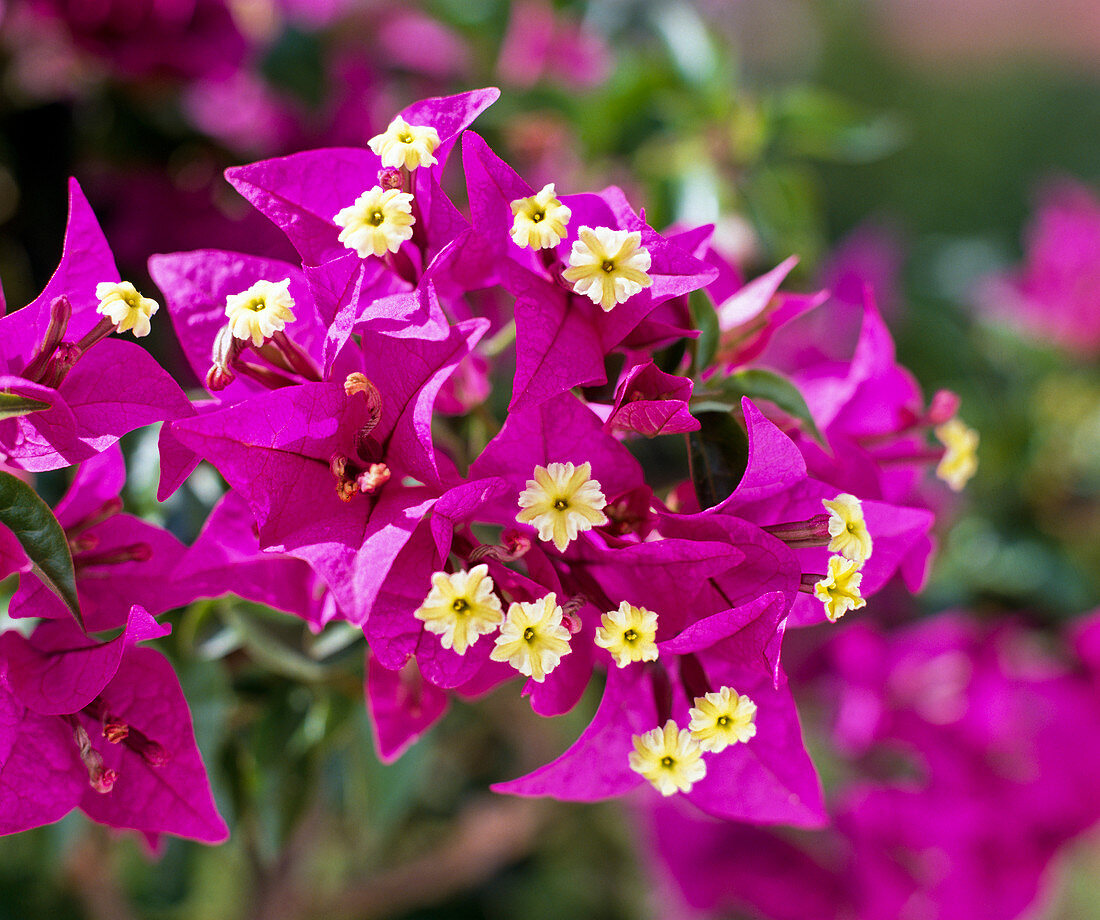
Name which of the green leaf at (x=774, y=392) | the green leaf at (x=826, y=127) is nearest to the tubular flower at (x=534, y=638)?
the green leaf at (x=774, y=392)

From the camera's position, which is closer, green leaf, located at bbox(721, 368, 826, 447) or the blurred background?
green leaf, located at bbox(721, 368, 826, 447)

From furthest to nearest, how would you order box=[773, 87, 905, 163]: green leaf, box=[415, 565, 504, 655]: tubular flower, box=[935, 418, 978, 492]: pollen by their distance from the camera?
box=[773, 87, 905, 163]: green leaf, box=[935, 418, 978, 492]: pollen, box=[415, 565, 504, 655]: tubular flower

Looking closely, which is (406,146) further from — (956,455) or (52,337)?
(956,455)

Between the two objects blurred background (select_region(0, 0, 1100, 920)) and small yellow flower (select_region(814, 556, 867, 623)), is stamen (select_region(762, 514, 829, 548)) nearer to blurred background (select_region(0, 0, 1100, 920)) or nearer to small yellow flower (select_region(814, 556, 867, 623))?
small yellow flower (select_region(814, 556, 867, 623))

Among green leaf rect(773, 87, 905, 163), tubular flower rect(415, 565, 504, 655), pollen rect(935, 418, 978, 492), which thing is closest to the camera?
tubular flower rect(415, 565, 504, 655)

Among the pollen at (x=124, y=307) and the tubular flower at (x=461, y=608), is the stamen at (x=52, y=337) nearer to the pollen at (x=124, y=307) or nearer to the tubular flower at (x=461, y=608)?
the pollen at (x=124, y=307)

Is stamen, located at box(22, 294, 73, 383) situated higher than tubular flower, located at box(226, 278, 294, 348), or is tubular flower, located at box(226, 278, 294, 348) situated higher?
tubular flower, located at box(226, 278, 294, 348)

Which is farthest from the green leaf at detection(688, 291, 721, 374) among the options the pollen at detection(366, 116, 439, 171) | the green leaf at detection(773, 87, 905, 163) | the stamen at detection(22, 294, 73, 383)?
the green leaf at detection(773, 87, 905, 163)
